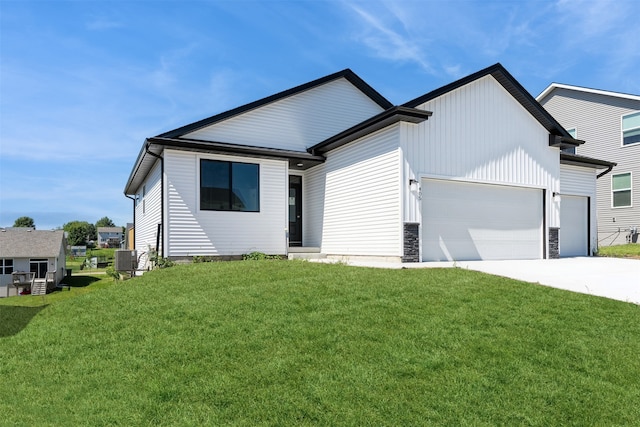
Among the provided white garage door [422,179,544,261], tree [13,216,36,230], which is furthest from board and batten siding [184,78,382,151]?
tree [13,216,36,230]

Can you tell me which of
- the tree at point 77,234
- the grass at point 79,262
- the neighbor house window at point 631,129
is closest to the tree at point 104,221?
the tree at point 77,234

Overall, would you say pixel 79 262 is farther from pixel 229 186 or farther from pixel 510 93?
pixel 510 93

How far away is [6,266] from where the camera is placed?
2703 cm

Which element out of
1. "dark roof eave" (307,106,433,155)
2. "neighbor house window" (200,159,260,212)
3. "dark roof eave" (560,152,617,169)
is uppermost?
"dark roof eave" (307,106,433,155)

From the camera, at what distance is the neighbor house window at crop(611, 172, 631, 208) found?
21.7 metres

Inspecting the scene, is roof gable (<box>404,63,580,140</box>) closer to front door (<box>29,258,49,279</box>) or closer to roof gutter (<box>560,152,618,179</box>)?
roof gutter (<box>560,152,618,179</box>)

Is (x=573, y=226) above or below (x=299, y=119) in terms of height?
below

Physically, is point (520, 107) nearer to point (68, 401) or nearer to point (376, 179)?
point (376, 179)

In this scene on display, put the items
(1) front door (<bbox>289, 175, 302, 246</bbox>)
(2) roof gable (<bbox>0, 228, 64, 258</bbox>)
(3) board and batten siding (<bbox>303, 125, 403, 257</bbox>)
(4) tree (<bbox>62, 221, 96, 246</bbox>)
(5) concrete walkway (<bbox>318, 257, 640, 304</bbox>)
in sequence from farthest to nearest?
(4) tree (<bbox>62, 221, 96, 246</bbox>) → (2) roof gable (<bbox>0, 228, 64, 258</bbox>) → (1) front door (<bbox>289, 175, 302, 246</bbox>) → (3) board and batten siding (<bbox>303, 125, 403, 257</bbox>) → (5) concrete walkway (<bbox>318, 257, 640, 304</bbox>)

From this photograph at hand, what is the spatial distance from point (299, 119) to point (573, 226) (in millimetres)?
11461

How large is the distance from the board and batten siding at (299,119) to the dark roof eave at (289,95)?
0.14 metres

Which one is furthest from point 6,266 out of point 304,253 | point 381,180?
point 381,180

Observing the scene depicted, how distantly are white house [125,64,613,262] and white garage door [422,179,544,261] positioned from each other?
0.04 m

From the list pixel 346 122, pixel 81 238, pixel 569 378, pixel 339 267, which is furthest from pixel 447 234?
→ pixel 81 238
